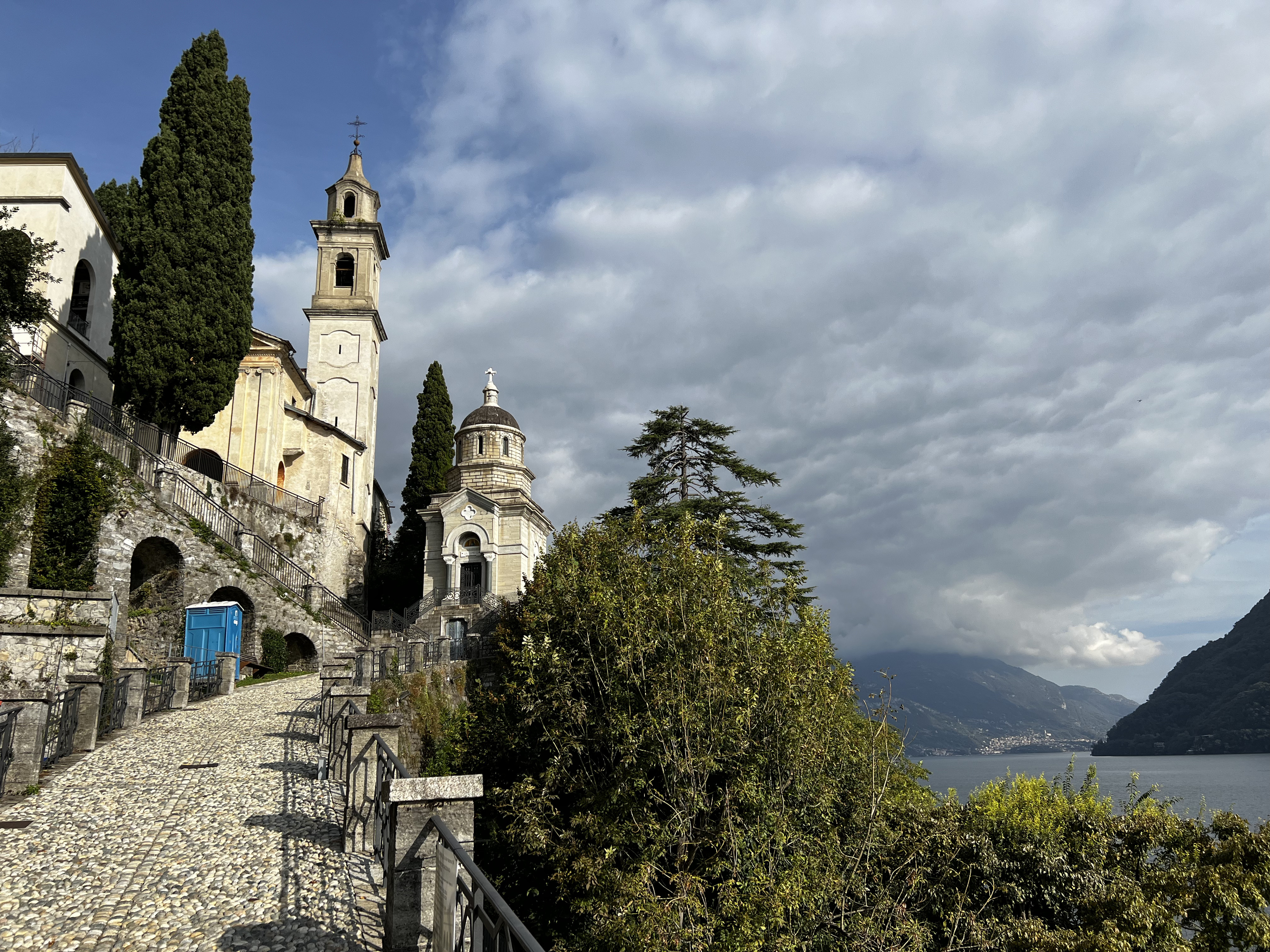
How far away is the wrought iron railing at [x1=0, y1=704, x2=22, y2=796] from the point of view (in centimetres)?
1020

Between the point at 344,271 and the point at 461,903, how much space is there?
44936 mm

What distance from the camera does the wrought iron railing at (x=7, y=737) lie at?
10.2m

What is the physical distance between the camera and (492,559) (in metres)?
37.7

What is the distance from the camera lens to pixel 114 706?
14984 millimetres

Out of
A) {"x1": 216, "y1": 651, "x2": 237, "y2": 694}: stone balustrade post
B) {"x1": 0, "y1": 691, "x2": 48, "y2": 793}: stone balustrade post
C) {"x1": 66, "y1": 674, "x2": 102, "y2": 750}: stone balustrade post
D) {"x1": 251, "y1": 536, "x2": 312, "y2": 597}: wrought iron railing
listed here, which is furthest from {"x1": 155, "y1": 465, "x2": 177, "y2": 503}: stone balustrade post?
{"x1": 0, "y1": 691, "x2": 48, "y2": 793}: stone balustrade post

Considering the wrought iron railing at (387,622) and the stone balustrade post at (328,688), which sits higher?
the wrought iron railing at (387,622)

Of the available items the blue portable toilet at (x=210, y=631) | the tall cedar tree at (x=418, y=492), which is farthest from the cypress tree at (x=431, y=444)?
the blue portable toilet at (x=210, y=631)

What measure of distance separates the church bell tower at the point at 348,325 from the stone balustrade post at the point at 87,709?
3111 cm

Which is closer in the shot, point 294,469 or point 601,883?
point 601,883

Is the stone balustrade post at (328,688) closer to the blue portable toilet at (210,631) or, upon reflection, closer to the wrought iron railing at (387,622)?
the blue portable toilet at (210,631)

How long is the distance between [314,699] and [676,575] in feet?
30.8

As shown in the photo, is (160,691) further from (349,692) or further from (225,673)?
(349,692)

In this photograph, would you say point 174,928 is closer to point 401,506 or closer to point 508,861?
point 508,861

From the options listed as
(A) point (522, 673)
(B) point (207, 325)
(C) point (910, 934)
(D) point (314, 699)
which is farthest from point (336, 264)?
(C) point (910, 934)
